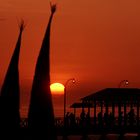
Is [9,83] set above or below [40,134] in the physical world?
above

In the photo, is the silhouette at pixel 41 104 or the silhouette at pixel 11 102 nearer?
the silhouette at pixel 41 104

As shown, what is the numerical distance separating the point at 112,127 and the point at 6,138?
31.8m

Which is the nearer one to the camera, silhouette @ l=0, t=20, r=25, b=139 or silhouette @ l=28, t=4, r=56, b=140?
silhouette @ l=28, t=4, r=56, b=140

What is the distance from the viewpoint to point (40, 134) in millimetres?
→ 6926

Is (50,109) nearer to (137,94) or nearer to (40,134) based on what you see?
(40,134)

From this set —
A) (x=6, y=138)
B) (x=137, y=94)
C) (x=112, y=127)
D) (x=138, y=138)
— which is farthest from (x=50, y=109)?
(x=112, y=127)

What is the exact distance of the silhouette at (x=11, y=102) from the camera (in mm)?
7141

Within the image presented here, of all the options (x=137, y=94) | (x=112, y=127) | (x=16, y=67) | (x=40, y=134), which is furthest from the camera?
(x=112, y=127)

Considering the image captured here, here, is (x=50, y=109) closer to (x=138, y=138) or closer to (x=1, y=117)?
(x=1, y=117)

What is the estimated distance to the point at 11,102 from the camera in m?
7.25

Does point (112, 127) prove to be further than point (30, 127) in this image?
Yes

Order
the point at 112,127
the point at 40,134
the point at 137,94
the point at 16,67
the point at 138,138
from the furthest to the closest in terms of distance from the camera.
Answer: the point at 112,127 < the point at 137,94 < the point at 138,138 < the point at 16,67 < the point at 40,134

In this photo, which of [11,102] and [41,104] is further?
[11,102]

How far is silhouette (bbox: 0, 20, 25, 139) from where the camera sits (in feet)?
23.4
